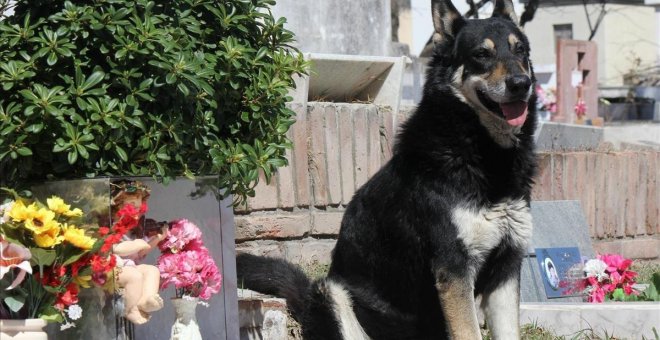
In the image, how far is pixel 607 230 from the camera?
29.1ft

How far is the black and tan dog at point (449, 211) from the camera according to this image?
4.73m

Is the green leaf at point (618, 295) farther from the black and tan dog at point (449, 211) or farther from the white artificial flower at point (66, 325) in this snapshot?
the white artificial flower at point (66, 325)

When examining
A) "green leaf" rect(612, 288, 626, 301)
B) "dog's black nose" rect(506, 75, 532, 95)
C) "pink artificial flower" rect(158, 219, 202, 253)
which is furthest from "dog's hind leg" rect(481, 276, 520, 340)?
"green leaf" rect(612, 288, 626, 301)

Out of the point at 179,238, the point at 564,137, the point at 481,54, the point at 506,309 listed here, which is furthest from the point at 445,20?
the point at 564,137

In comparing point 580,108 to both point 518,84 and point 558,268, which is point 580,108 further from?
point 518,84

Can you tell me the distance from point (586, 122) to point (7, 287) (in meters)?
15.9

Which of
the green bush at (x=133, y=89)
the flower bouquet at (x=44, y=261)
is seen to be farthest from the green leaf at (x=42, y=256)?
the green bush at (x=133, y=89)

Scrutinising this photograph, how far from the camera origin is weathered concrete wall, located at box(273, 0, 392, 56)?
7367 mm

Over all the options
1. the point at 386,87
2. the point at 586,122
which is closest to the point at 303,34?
the point at 386,87

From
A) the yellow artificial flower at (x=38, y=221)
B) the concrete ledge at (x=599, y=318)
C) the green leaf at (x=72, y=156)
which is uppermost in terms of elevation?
the green leaf at (x=72, y=156)

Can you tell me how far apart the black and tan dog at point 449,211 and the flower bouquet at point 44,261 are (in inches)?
60.1

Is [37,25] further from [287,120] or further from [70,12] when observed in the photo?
[287,120]

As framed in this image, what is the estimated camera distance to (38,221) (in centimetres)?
388

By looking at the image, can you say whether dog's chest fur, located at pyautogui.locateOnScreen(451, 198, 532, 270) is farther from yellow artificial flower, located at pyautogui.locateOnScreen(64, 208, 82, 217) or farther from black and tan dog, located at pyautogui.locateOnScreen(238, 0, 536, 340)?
yellow artificial flower, located at pyautogui.locateOnScreen(64, 208, 82, 217)
